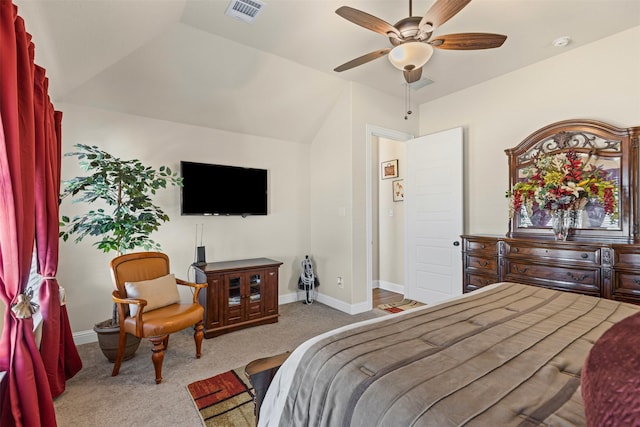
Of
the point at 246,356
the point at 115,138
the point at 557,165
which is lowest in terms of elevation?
the point at 246,356

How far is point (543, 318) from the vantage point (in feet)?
4.77

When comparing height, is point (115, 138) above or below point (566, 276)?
above

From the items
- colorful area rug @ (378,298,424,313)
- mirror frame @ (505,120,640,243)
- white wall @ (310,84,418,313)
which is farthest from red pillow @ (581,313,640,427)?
colorful area rug @ (378,298,424,313)

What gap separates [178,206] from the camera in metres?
3.52

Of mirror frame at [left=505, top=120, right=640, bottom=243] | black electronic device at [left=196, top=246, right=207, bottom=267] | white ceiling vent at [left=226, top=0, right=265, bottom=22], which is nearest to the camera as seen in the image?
white ceiling vent at [left=226, top=0, right=265, bottom=22]

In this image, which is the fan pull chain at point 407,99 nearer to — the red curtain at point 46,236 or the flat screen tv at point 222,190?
the flat screen tv at point 222,190

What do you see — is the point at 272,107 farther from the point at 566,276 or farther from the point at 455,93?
the point at 566,276

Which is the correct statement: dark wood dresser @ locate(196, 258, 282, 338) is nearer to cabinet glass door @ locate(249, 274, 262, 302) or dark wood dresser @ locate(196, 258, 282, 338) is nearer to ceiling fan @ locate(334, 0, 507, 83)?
cabinet glass door @ locate(249, 274, 262, 302)

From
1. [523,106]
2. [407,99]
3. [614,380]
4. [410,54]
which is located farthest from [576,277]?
[407,99]

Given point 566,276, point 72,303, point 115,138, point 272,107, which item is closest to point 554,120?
point 566,276

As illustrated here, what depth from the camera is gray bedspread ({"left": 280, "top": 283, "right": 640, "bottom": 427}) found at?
0.80 meters

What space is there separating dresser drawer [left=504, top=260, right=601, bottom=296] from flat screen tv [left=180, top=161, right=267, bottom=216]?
294 centimetres

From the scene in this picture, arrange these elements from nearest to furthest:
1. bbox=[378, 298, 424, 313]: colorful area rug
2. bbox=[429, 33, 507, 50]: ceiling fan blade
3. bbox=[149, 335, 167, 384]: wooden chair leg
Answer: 1. bbox=[429, 33, 507, 50]: ceiling fan blade
2. bbox=[149, 335, 167, 384]: wooden chair leg
3. bbox=[378, 298, 424, 313]: colorful area rug

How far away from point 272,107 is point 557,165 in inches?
123
